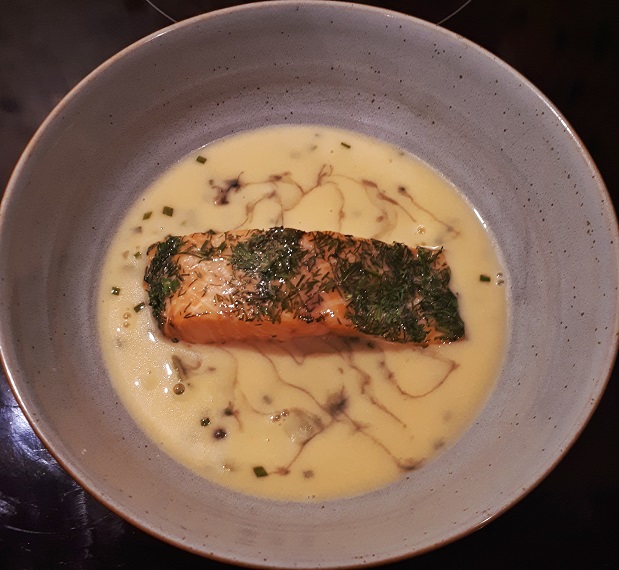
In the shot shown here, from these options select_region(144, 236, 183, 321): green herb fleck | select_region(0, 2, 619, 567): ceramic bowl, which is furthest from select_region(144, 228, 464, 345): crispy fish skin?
select_region(0, 2, 619, 567): ceramic bowl

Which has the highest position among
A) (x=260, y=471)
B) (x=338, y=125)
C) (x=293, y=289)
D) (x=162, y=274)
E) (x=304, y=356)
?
(x=338, y=125)

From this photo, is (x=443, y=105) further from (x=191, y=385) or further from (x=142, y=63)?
(x=191, y=385)

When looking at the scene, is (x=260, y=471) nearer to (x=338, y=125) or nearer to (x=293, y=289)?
(x=293, y=289)

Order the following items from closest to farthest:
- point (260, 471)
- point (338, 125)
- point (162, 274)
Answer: point (260, 471)
point (162, 274)
point (338, 125)

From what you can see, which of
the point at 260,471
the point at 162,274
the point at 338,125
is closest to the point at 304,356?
the point at 260,471

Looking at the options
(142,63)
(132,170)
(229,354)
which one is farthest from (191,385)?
(142,63)

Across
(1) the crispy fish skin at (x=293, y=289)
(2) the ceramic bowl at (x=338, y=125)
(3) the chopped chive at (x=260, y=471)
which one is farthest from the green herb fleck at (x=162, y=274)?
(3) the chopped chive at (x=260, y=471)
